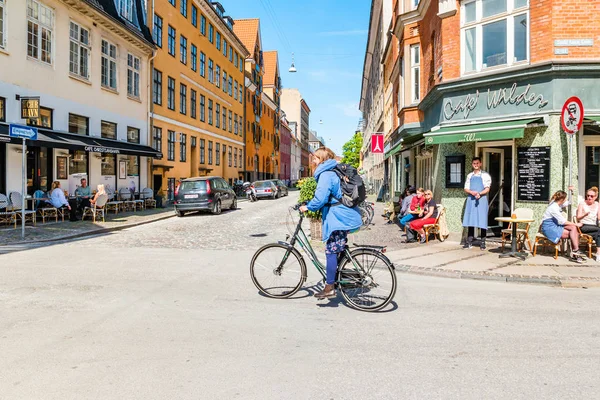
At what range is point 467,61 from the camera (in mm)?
11648

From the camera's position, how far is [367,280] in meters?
5.65

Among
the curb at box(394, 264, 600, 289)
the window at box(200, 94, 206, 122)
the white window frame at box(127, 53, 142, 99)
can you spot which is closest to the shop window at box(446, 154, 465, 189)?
the curb at box(394, 264, 600, 289)

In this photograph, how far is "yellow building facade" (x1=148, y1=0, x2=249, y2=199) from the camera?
28.3 meters

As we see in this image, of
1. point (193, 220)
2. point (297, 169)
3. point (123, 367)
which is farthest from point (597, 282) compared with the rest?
point (297, 169)

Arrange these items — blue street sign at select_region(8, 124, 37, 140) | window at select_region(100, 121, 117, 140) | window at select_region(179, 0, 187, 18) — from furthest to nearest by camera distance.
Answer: window at select_region(179, 0, 187, 18)
window at select_region(100, 121, 117, 140)
blue street sign at select_region(8, 124, 37, 140)

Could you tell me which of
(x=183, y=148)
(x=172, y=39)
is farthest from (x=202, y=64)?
(x=183, y=148)

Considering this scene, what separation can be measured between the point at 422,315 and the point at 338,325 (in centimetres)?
111

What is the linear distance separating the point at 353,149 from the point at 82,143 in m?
86.7

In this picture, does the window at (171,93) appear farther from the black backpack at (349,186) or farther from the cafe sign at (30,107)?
the black backpack at (349,186)

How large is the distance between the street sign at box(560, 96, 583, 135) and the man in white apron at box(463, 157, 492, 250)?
1.97m

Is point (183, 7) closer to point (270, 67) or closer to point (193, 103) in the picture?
point (193, 103)

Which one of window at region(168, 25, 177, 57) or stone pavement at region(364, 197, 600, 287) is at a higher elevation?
window at region(168, 25, 177, 57)

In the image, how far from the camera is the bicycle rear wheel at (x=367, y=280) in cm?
556

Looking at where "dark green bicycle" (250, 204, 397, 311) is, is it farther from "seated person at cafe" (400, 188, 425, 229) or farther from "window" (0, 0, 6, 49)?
Result: "window" (0, 0, 6, 49)
